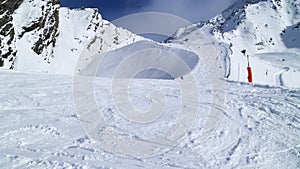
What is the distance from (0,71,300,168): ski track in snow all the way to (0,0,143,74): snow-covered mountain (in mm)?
17967

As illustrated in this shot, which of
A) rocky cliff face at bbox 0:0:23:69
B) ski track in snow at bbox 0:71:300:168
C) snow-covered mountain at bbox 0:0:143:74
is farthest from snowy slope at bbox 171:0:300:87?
ski track in snow at bbox 0:71:300:168

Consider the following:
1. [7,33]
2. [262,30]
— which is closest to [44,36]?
[7,33]

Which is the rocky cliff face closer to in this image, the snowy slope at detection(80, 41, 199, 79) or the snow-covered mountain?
the snow-covered mountain

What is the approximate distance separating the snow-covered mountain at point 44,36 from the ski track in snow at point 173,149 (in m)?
18.0

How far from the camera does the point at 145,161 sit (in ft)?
12.3

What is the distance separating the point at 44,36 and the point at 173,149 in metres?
28.2

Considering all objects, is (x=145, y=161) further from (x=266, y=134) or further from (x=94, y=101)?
(x=94, y=101)

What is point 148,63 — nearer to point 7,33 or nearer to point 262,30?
point 7,33

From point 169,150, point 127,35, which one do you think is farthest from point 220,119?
point 127,35

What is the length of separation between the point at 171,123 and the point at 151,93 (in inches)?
119

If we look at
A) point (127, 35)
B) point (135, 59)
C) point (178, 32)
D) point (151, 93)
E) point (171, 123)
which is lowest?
point (171, 123)

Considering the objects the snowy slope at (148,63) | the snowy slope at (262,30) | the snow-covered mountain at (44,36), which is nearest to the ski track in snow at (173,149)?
the snowy slope at (148,63)

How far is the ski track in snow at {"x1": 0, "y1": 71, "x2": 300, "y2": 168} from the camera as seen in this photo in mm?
3705

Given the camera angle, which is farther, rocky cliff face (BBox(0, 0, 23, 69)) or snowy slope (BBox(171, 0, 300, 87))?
snowy slope (BBox(171, 0, 300, 87))
